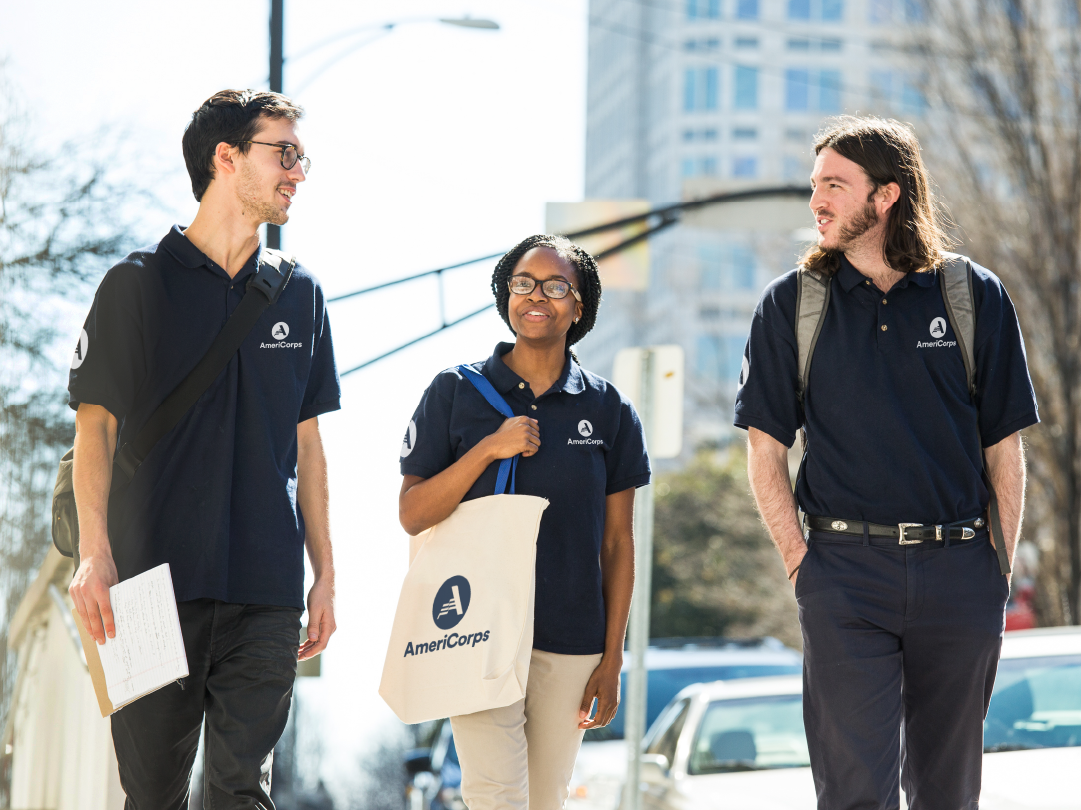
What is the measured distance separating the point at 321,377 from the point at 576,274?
95cm

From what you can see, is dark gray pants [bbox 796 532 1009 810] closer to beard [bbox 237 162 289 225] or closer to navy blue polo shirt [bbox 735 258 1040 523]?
navy blue polo shirt [bbox 735 258 1040 523]

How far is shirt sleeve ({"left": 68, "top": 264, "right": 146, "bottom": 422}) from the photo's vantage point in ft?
11.3

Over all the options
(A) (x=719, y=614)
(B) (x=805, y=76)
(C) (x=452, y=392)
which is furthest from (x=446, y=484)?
(B) (x=805, y=76)

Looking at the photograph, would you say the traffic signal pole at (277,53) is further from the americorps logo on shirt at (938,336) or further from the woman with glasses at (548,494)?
the americorps logo on shirt at (938,336)

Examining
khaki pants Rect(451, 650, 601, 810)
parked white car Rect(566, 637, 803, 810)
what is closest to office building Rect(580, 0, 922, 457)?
parked white car Rect(566, 637, 803, 810)

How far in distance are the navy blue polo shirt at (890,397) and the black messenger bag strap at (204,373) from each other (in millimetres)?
1456

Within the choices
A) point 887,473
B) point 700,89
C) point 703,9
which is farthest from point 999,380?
point 700,89

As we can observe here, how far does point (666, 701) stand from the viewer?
1225cm

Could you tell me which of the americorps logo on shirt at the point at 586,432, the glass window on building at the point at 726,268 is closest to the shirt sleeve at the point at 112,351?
the americorps logo on shirt at the point at 586,432

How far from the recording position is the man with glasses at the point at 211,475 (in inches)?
136

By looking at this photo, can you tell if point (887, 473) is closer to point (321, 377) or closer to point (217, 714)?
point (321, 377)

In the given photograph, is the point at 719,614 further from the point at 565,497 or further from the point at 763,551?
the point at 565,497

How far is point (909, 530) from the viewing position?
12.2 ft

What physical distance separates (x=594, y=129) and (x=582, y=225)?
88.0 m
